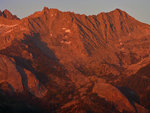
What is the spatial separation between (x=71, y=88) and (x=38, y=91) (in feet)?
95.4

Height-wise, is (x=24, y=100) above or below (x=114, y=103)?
above

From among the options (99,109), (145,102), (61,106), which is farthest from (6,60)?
(145,102)

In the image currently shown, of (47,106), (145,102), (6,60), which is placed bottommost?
(145,102)

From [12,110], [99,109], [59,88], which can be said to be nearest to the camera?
[12,110]

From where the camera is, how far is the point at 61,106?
495 feet

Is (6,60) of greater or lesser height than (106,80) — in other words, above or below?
above

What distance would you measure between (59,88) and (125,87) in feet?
174

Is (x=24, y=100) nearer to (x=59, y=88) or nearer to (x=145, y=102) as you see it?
(x=59, y=88)

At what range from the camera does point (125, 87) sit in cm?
17400

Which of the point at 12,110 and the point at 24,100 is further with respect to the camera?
the point at 24,100

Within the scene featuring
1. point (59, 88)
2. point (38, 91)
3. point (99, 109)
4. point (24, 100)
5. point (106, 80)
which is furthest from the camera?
point (106, 80)

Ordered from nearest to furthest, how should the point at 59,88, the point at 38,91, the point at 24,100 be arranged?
1. the point at 24,100
2. the point at 38,91
3. the point at 59,88

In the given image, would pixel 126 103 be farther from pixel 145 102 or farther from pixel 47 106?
pixel 47 106

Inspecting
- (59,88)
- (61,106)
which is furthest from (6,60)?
(61,106)
